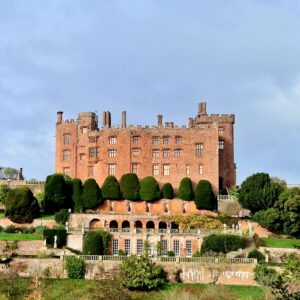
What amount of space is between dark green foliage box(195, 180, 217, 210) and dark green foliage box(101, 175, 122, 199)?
26.6 ft

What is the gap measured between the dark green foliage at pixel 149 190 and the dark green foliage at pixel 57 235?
43.4 feet

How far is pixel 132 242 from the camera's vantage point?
68750 mm

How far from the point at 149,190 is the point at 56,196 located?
31.6 ft

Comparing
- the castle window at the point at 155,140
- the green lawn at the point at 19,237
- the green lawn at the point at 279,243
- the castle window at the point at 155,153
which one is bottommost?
the green lawn at the point at 279,243

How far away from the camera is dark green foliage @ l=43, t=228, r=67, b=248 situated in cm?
6706

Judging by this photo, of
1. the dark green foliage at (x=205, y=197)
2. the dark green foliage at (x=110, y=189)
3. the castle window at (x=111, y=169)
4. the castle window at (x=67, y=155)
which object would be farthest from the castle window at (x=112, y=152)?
the dark green foliage at (x=205, y=197)

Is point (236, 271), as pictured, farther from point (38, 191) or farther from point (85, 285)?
point (38, 191)

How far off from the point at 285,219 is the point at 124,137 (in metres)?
20.8

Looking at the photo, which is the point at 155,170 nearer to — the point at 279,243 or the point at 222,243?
the point at 222,243

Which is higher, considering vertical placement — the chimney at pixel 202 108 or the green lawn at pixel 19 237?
the chimney at pixel 202 108

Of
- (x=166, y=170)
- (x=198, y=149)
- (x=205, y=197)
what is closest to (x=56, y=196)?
(x=166, y=170)

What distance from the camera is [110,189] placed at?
3110 inches

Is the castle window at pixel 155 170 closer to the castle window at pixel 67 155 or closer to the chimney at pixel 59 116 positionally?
the castle window at pixel 67 155

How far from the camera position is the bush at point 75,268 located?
197ft
